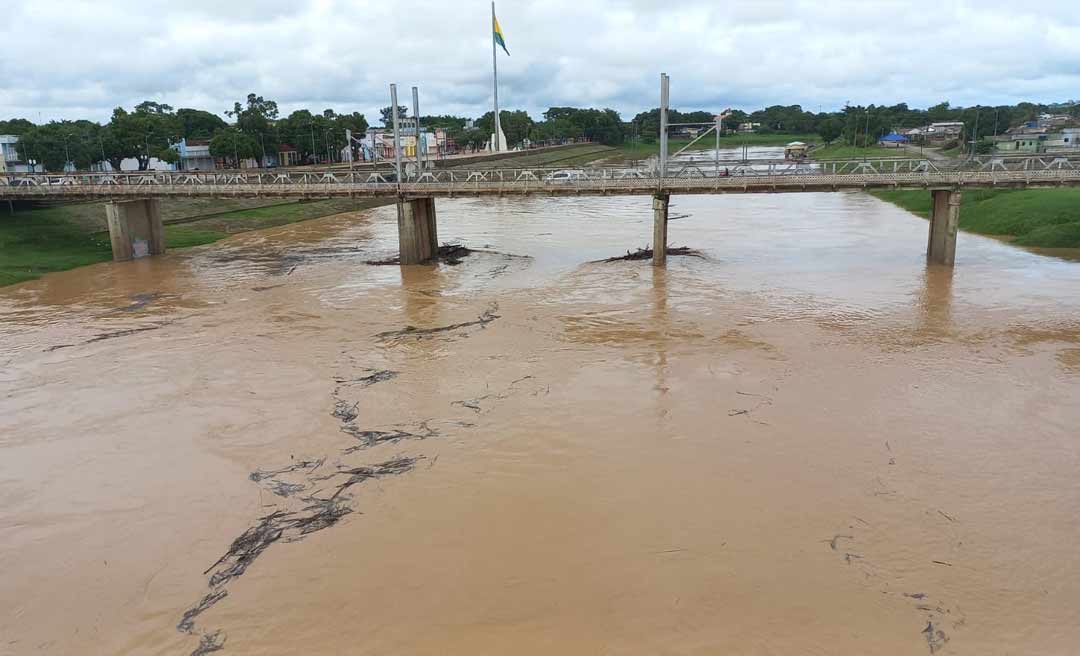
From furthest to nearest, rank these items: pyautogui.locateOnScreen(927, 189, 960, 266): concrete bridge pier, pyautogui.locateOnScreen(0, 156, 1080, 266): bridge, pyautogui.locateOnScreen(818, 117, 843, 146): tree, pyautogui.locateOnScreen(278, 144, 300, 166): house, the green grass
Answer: pyautogui.locateOnScreen(818, 117, 843, 146): tree → pyautogui.locateOnScreen(278, 144, 300, 166): house → the green grass → pyautogui.locateOnScreen(927, 189, 960, 266): concrete bridge pier → pyautogui.locateOnScreen(0, 156, 1080, 266): bridge

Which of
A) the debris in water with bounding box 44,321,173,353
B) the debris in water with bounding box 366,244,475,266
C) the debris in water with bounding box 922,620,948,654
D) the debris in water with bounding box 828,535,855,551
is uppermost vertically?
the debris in water with bounding box 366,244,475,266

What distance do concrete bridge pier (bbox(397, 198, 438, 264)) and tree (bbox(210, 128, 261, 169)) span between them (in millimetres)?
56087

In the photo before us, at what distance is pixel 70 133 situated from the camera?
271 ft

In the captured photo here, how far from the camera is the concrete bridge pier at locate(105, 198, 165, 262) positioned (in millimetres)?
46656

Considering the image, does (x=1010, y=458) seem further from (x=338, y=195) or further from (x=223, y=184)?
(x=223, y=184)

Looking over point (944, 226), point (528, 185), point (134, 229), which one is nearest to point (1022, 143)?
point (944, 226)

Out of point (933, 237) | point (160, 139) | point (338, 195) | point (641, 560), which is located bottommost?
point (641, 560)

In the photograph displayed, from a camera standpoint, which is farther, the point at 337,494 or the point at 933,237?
the point at 933,237

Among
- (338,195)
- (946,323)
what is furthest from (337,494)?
(338,195)

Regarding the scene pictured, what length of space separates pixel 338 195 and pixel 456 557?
35952 mm

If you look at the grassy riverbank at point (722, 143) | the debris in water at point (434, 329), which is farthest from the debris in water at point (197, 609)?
the grassy riverbank at point (722, 143)

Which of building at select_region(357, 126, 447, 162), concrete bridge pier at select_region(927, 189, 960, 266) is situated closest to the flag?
building at select_region(357, 126, 447, 162)

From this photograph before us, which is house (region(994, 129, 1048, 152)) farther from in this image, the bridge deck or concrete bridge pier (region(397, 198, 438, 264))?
concrete bridge pier (region(397, 198, 438, 264))

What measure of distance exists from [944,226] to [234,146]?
258ft
